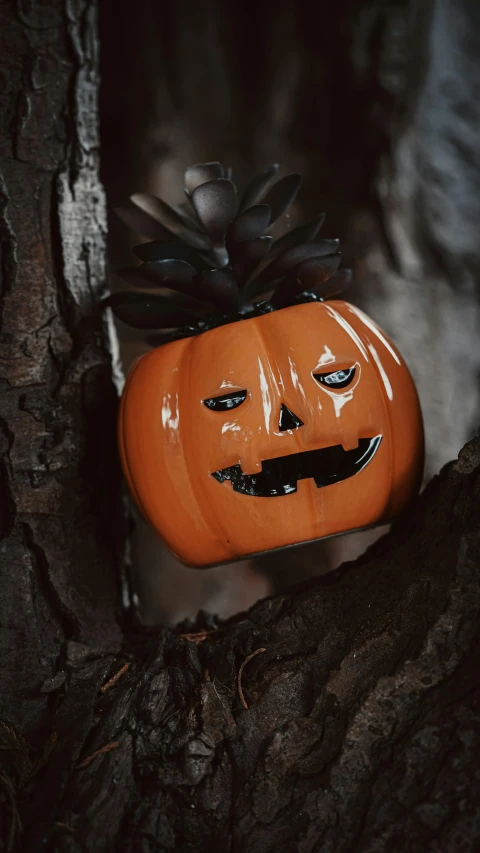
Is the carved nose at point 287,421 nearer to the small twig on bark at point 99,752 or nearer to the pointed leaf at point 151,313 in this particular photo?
the pointed leaf at point 151,313

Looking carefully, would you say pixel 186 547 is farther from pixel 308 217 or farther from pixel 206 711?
pixel 308 217

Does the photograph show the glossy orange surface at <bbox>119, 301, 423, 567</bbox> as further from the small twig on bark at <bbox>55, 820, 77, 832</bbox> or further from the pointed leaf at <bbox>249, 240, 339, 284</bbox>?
the small twig on bark at <bbox>55, 820, 77, 832</bbox>

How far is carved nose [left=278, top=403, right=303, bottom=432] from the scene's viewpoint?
36.5 inches

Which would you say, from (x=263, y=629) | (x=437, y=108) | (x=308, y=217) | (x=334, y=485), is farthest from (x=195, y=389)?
(x=437, y=108)

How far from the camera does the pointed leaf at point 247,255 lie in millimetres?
1003

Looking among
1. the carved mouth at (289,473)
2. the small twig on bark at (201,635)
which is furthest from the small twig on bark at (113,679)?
the carved mouth at (289,473)

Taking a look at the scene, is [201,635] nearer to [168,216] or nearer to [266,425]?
[266,425]

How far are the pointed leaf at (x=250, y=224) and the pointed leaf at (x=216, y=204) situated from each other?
0.03 meters

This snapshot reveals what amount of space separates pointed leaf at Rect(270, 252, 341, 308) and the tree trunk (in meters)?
0.29

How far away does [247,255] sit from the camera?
1.02 meters

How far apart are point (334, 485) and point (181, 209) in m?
0.54

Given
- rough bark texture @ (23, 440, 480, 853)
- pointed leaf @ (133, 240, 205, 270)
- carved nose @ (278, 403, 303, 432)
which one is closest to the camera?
rough bark texture @ (23, 440, 480, 853)

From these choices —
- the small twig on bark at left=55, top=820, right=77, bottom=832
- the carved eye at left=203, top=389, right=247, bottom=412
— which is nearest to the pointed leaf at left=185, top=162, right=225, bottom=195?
the carved eye at left=203, top=389, right=247, bottom=412

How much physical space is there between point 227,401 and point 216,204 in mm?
303
